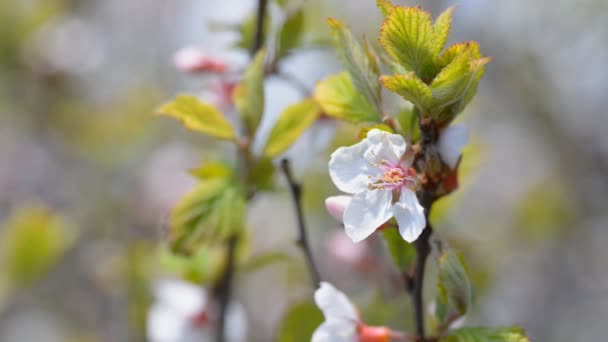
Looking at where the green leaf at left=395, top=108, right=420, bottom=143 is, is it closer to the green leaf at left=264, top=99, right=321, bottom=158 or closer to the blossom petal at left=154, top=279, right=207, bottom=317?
the green leaf at left=264, top=99, right=321, bottom=158

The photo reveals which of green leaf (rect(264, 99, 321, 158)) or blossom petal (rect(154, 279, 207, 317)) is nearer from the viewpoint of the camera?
green leaf (rect(264, 99, 321, 158))

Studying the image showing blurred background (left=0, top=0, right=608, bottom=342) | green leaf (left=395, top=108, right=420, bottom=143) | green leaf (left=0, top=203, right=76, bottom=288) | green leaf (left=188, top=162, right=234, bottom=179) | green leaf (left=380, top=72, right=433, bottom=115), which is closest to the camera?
green leaf (left=380, top=72, right=433, bottom=115)

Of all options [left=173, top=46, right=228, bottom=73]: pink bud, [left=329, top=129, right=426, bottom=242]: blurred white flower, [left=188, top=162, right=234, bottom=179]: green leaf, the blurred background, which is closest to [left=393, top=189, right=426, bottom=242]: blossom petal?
[left=329, top=129, right=426, bottom=242]: blurred white flower

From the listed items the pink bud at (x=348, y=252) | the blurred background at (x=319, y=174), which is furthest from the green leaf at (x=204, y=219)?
the blurred background at (x=319, y=174)

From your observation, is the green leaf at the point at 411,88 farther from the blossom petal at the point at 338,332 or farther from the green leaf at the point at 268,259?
the green leaf at the point at 268,259

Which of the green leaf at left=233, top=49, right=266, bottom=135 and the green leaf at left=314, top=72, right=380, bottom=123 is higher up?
the green leaf at left=233, top=49, right=266, bottom=135

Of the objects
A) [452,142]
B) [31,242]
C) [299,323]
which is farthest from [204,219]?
[31,242]
